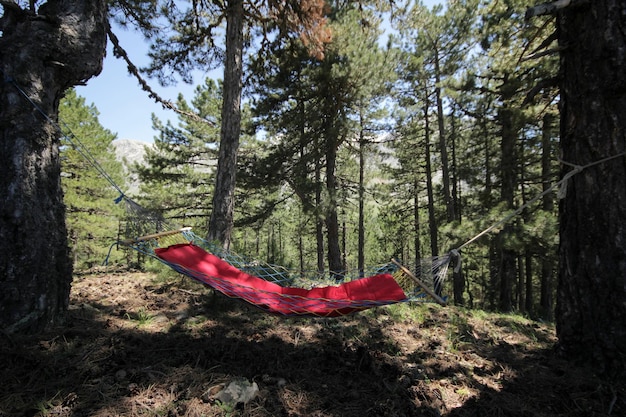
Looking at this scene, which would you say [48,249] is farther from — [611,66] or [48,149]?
[611,66]

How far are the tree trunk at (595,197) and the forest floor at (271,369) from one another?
233 millimetres

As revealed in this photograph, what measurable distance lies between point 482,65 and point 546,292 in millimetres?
6550

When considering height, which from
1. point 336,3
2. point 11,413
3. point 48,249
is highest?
point 336,3

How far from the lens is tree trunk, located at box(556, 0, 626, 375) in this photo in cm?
176

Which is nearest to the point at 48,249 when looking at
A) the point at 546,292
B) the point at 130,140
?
the point at 546,292

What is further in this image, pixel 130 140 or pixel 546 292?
pixel 130 140

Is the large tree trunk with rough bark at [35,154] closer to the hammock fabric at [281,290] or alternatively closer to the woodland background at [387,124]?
the hammock fabric at [281,290]

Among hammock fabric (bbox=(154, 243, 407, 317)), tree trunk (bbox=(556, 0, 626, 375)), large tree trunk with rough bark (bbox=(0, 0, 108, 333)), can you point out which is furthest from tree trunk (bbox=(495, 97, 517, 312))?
large tree trunk with rough bark (bbox=(0, 0, 108, 333))

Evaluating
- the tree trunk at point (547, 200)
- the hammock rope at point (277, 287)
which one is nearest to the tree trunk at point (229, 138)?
the hammock rope at point (277, 287)

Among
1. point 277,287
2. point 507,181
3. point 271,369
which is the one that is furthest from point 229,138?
point 507,181

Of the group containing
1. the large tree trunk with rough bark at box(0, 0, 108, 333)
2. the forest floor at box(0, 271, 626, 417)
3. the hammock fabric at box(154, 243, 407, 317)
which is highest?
the large tree trunk with rough bark at box(0, 0, 108, 333)

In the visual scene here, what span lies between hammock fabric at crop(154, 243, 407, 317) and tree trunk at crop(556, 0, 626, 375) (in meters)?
1.06

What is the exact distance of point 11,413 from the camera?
1229 millimetres

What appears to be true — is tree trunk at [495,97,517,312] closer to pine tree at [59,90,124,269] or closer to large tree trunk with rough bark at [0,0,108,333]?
large tree trunk with rough bark at [0,0,108,333]
